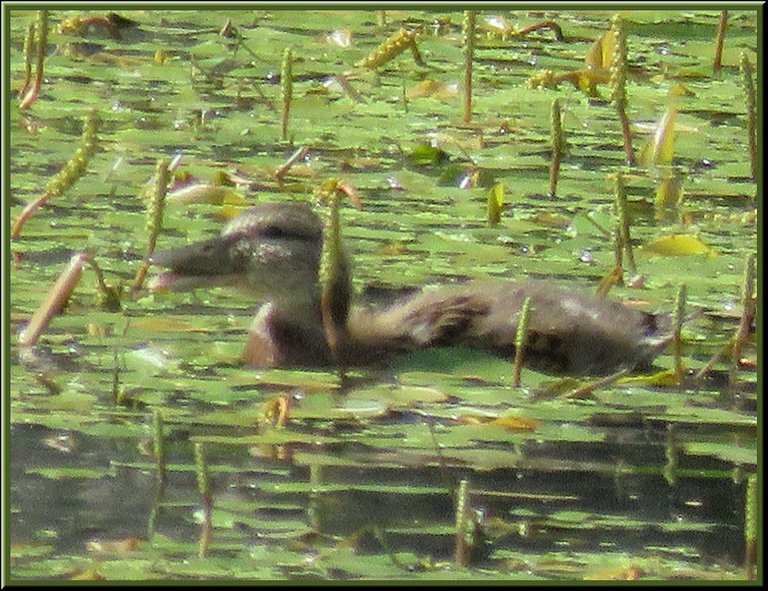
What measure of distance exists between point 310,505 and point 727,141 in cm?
355

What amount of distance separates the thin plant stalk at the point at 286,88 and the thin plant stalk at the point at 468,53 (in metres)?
0.66

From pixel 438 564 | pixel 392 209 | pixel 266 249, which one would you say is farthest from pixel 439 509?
pixel 392 209

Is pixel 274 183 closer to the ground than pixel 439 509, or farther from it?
farther from it

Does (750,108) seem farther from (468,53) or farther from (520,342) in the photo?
(520,342)

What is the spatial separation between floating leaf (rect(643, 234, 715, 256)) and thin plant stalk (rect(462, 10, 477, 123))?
1.03 metres

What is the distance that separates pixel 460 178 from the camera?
296 inches

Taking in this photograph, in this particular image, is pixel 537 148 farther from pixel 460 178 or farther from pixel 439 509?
pixel 439 509

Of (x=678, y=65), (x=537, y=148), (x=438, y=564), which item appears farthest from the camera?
(x=678, y=65)

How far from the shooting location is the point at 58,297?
6.10 meters

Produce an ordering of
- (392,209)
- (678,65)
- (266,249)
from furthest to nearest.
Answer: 1. (678,65)
2. (392,209)
3. (266,249)

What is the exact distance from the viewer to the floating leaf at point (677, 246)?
690 cm

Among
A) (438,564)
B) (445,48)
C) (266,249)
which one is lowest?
(438,564)

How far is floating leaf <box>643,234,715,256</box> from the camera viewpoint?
22.6 feet

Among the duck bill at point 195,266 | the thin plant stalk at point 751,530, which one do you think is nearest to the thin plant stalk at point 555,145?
the duck bill at point 195,266
